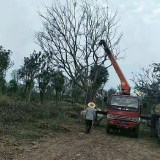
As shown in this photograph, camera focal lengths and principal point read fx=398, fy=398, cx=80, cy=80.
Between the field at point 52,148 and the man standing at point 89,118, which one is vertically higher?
the man standing at point 89,118

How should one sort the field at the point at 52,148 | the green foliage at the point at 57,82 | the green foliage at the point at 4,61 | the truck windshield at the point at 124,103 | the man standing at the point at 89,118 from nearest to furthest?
1. the field at the point at 52,148
2. the man standing at the point at 89,118
3. the truck windshield at the point at 124,103
4. the green foliage at the point at 4,61
5. the green foliage at the point at 57,82

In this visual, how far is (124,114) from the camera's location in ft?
77.0

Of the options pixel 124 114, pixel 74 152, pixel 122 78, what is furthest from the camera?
pixel 122 78

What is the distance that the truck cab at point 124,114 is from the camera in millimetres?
23359

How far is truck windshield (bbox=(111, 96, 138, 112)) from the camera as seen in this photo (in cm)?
2388

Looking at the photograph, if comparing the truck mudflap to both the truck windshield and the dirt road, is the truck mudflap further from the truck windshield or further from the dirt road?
the dirt road

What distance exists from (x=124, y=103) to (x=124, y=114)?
94 centimetres

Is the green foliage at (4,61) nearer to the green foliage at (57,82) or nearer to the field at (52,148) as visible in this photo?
the green foliage at (57,82)

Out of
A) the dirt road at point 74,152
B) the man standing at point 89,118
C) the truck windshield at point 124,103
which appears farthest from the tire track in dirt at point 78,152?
the truck windshield at point 124,103

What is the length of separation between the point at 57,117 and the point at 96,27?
9224 millimetres

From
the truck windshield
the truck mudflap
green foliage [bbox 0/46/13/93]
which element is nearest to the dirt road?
the truck mudflap

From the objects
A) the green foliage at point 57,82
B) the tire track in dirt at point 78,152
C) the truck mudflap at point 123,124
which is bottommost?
the tire track in dirt at point 78,152

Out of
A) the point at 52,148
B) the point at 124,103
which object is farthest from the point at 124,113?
the point at 52,148

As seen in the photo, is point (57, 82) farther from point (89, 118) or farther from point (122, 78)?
point (89, 118)
